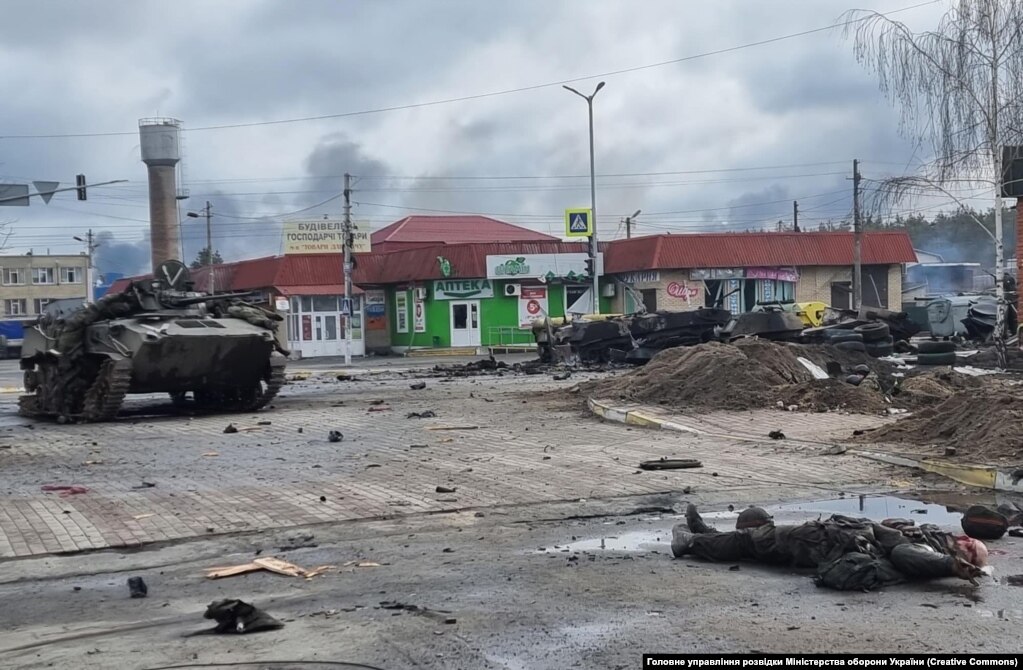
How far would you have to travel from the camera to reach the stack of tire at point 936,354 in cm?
2295

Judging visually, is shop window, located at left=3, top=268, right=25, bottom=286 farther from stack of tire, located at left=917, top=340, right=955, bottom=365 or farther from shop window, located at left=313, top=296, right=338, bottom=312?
stack of tire, located at left=917, top=340, right=955, bottom=365

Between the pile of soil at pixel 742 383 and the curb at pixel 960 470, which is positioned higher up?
the pile of soil at pixel 742 383

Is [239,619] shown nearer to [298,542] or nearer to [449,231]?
[298,542]

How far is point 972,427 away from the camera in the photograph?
37.4ft

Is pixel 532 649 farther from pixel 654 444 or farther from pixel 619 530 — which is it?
pixel 654 444

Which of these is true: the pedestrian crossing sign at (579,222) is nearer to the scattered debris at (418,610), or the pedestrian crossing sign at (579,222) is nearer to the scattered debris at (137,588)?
the scattered debris at (137,588)

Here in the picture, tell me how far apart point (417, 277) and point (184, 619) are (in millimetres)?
43299

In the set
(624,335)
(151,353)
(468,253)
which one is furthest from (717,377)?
(468,253)

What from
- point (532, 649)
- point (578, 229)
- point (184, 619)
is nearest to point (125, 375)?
point (184, 619)

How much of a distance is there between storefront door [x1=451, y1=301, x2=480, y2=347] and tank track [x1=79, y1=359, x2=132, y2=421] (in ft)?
99.5

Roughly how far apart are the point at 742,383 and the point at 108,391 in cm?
995

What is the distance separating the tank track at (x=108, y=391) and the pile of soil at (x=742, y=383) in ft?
24.9

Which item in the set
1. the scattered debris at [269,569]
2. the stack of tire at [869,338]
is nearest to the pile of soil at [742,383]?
the stack of tire at [869,338]

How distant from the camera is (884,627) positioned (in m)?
5.30
